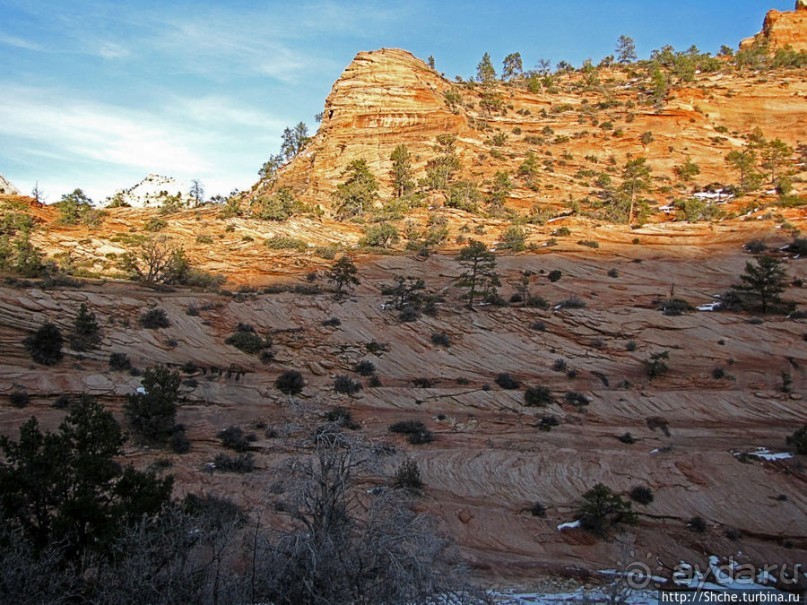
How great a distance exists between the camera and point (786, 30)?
83.9m

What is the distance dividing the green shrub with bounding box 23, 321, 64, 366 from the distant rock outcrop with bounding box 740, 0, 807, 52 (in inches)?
3936

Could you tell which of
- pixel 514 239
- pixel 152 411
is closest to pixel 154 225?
pixel 152 411

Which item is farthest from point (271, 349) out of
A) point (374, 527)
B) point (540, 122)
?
point (540, 122)

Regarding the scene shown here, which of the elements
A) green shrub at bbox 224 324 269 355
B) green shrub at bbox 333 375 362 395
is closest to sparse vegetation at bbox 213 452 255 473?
green shrub at bbox 333 375 362 395

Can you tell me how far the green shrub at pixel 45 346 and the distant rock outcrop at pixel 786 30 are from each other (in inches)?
3936

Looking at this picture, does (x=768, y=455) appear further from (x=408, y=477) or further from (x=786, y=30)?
(x=786, y=30)

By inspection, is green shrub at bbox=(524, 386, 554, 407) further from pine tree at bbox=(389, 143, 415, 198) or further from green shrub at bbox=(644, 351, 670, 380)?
pine tree at bbox=(389, 143, 415, 198)

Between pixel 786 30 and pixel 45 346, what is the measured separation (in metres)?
108

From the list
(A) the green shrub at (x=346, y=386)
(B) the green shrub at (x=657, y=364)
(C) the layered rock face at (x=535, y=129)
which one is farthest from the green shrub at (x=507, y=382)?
(C) the layered rock face at (x=535, y=129)

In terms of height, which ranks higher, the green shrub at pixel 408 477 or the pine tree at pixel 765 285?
the pine tree at pixel 765 285

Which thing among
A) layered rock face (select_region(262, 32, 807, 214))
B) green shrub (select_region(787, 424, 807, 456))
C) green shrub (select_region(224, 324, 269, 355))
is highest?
layered rock face (select_region(262, 32, 807, 214))

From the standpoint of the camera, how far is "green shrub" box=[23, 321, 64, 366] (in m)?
19.6

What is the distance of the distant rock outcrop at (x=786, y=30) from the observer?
81.9 m

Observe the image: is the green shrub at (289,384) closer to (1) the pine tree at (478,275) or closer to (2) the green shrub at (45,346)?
(2) the green shrub at (45,346)
